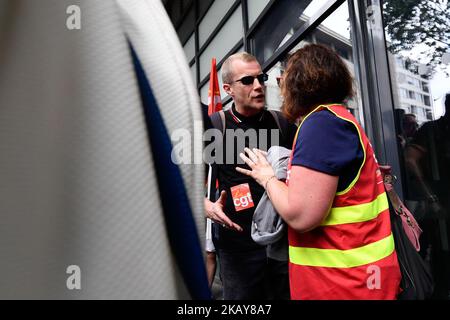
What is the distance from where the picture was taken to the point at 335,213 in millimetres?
1104

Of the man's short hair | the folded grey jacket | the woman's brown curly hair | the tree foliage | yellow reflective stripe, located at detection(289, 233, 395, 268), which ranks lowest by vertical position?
yellow reflective stripe, located at detection(289, 233, 395, 268)

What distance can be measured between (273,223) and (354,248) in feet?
0.91

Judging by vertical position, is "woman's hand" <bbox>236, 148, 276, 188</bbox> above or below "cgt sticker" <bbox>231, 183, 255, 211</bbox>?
above

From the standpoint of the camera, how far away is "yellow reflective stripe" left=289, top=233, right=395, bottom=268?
3.54 ft

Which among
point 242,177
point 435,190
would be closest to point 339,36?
point 435,190

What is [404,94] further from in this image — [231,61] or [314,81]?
[314,81]

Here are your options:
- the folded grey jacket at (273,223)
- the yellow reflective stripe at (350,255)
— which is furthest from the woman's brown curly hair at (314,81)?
the yellow reflective stripe at (350,255)

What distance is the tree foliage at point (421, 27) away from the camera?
204 centimetres

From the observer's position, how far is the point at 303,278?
1.15 m

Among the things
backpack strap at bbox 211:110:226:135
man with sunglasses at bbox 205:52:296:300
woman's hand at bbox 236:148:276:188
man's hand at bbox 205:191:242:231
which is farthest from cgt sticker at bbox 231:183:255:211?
woman's hand at bbox 236:148:276:188

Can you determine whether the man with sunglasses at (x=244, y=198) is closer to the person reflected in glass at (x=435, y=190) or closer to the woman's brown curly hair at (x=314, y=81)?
the woman's brown curly hair at (x=314, y=81)

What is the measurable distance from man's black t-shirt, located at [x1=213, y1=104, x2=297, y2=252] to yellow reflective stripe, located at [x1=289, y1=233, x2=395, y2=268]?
2.39 feet

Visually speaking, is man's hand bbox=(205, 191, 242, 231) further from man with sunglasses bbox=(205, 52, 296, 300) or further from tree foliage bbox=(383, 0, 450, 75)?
tree foliage bbox=(383, 0, 450, 75)

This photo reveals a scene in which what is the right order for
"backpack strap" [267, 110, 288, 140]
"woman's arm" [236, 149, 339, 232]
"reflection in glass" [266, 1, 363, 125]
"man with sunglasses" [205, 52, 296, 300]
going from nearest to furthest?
"woman's arm" [236, 149, 339, 232] → "man with sunglasses" [205, 52, 296, 300] → "backpack strap" [267, 110, 288, 140] → "reflection in glass" [266, 1, 363, 125]
